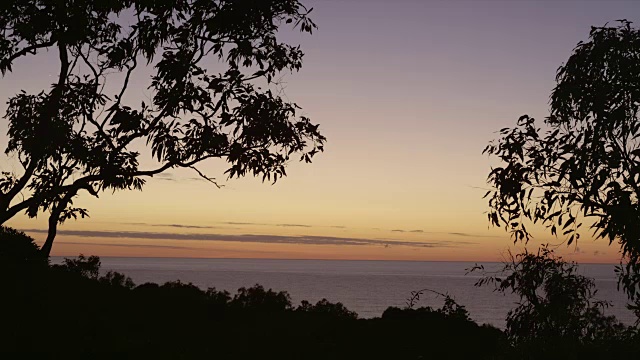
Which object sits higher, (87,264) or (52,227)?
(52,227)

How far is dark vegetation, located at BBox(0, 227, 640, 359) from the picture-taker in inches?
572

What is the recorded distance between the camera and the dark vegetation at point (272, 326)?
14539 millimetres

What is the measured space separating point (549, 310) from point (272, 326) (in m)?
7.70

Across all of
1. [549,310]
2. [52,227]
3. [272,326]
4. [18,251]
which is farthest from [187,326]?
[549,310]

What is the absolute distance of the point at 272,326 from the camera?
786 inches

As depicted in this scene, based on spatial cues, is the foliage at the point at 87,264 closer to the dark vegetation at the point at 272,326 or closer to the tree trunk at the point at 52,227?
the dark vegetation at the point at 272,326

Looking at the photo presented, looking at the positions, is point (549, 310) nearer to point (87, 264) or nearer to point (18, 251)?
point (18, 251)

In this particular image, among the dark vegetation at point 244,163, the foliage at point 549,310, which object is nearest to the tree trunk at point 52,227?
the dark vegetation at point 244,163

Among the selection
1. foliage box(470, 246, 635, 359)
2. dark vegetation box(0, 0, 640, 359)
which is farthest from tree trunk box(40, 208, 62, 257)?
foliage box(470, 246, 635, 359)

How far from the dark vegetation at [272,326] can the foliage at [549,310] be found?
0.03 m

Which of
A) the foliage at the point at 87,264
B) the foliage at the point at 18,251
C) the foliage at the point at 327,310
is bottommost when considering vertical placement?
the foliage at the point at 327,310

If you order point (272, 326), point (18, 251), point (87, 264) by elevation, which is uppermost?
point (18, 251)

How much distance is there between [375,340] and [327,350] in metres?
1.65

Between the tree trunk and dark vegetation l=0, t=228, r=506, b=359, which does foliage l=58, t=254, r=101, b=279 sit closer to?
dark vegetation l=0, t=228, r=506, b=359
